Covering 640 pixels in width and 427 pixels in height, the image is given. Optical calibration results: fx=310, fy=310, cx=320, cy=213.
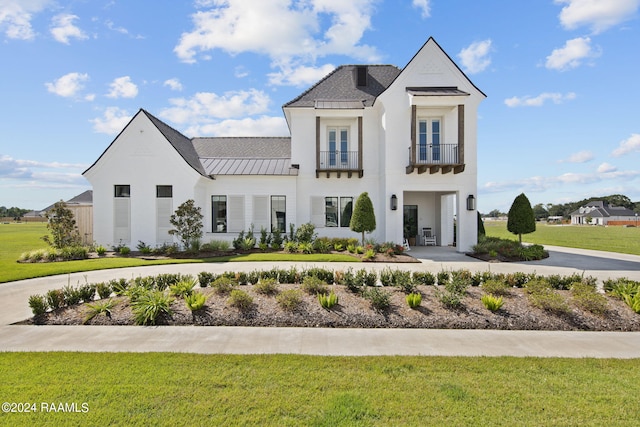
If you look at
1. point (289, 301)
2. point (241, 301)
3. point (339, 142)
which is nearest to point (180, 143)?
point (339, 142)

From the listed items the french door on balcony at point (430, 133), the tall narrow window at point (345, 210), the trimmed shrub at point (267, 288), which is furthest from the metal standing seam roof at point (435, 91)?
the trimmed shrub at point (267, 288)

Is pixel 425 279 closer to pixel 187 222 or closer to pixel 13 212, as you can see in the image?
pixel 187 222

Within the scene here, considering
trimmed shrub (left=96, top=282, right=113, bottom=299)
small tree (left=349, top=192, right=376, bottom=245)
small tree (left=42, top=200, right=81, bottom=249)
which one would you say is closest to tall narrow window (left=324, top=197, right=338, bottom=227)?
small tree (left=349, top=192, right=376, bottom=245)

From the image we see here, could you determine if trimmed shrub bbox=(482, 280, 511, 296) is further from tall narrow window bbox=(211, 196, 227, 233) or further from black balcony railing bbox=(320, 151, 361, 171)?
tall narrow window bbox=(211, 196, 227, 233)

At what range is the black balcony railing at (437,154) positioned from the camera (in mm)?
17062

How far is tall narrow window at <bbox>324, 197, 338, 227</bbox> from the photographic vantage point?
62.3 ft

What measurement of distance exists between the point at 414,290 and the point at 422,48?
1466 centimetres

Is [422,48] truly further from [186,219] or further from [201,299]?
[201,299]

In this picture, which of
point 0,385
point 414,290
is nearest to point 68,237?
point 0,385

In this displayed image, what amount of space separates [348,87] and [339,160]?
5.09 meters

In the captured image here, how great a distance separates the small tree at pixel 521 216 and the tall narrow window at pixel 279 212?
40.8ft

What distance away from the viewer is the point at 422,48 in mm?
16953

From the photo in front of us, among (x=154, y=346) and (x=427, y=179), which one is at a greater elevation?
(x=427, y=179)

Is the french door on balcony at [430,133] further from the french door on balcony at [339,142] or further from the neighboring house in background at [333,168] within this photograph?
the french door on balcony at [339,142]
